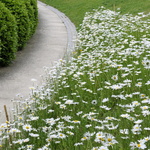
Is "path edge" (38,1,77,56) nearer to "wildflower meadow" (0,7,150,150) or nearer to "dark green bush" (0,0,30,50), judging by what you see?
"dark green bush" (0,0,30,50)

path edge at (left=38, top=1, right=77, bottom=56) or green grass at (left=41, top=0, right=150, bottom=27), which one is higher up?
green grass at (left=41, top=0, right=150, bottom=27)

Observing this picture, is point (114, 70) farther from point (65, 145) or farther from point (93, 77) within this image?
point (65, 145)

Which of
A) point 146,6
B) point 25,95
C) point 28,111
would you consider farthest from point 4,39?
point 146,6

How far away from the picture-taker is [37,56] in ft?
31.7

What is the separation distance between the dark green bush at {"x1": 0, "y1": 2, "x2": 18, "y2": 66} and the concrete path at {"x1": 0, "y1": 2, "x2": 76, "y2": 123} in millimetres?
294

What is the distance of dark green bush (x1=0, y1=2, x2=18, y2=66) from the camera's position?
8117 mm

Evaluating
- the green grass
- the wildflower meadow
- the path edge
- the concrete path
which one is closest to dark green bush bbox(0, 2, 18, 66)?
the concrete path

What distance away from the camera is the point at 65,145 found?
367 centimetres

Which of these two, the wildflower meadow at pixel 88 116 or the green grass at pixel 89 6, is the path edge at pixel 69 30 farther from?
the wildflower meadow at pixel 88 116

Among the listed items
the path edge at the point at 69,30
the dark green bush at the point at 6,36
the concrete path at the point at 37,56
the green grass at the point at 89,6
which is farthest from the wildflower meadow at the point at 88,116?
the green grass at the point at 89,6

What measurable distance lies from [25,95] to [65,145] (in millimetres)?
3052

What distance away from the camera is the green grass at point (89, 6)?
1425 cm

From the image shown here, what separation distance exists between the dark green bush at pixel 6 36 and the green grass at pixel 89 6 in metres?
5.16

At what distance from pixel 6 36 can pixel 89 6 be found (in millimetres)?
9839
